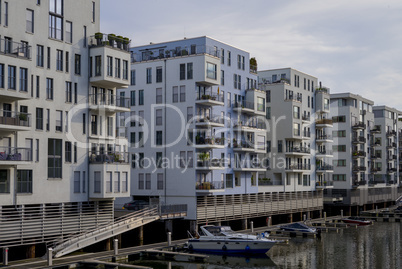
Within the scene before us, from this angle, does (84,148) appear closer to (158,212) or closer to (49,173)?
(49,173)

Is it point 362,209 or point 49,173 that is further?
point 362,209

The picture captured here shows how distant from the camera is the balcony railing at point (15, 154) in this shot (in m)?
43.1

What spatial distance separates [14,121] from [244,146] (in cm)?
3551

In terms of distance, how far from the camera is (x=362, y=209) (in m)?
112

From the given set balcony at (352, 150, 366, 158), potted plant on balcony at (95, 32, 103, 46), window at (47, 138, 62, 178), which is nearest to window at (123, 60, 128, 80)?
potted plant on balcony at (95, 32, 103, 46)

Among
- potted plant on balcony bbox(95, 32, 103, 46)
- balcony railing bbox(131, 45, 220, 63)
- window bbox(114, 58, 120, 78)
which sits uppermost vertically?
balcony railing bbox(131, 45, 220, 63)

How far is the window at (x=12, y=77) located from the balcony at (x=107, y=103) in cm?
960

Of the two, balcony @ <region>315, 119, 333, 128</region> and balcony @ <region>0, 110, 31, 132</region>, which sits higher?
balcony @ <region>315, 119, 333, 128</region>

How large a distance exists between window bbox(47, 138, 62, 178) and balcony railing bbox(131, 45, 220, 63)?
907 inches

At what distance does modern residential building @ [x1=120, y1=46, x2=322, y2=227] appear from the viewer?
65.8 meters

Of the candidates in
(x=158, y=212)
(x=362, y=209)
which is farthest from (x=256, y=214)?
(x=362, y=209)

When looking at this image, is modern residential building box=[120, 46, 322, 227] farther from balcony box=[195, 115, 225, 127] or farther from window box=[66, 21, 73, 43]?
window box=[66, 21, 73, 43]

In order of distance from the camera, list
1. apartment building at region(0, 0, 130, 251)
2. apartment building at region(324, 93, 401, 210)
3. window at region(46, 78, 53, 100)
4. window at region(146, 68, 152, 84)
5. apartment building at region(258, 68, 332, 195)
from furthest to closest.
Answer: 1. apartment building at region(324, 93, 401, 210)
2. apartment building at region(258, 68, 332, 195)
3. window at region(146, 68, 152, 84)
4. window at region(46, 78, 53, 100)
5. apartment building at region(0, 0, 130, 251)

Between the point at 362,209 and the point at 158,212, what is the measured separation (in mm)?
64387
